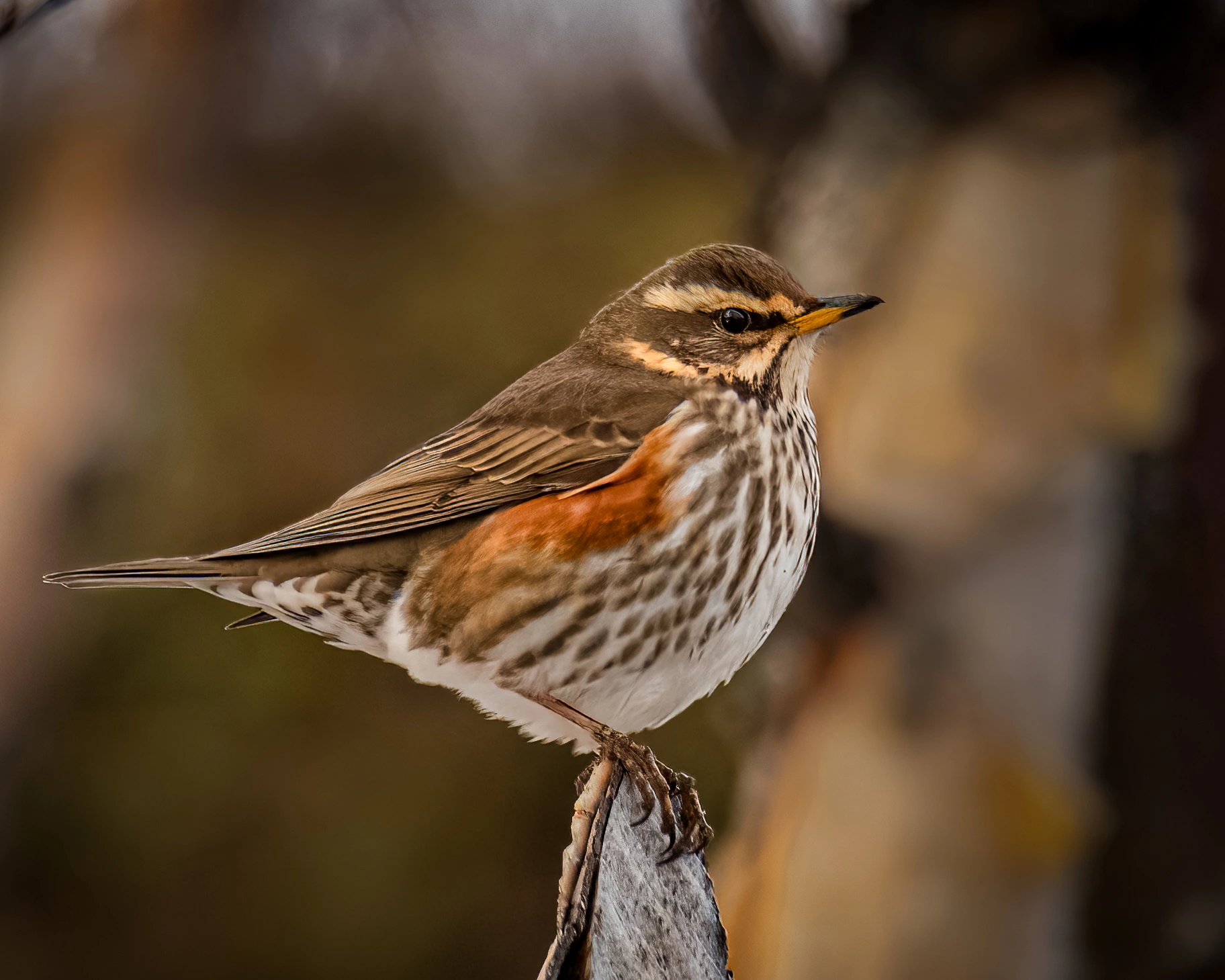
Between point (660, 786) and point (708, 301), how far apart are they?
0.90m

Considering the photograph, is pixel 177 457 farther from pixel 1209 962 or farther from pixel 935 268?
pixel 1209 962

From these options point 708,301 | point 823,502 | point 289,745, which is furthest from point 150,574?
point 289,745

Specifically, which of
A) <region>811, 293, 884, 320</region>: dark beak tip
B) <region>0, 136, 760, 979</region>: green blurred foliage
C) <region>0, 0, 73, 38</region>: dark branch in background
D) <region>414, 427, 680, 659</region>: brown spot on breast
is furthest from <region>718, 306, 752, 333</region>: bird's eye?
<region>0, 136, 760, 979</region>: green blurred foliage

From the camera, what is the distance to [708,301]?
86.4 inches

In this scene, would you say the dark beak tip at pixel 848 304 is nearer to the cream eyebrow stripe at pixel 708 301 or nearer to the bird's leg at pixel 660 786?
the cream eyebrow stripe at pixel 708 301

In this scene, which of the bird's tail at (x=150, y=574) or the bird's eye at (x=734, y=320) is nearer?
the bird's tail at (x=150, y=574)

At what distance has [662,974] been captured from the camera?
1.60 metres

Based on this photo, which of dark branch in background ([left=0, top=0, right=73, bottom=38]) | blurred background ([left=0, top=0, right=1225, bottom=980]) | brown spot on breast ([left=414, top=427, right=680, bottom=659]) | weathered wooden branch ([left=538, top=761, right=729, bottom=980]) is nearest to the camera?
dark branch in background ([left=0, top=0, right=73, bottom=38])

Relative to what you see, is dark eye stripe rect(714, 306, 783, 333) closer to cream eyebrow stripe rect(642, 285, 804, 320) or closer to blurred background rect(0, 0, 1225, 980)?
cream eyebrow stripe rect(642, 285, 804, 320)

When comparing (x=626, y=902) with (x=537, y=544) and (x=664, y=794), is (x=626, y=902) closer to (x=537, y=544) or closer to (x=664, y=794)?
(x=664, y=794)

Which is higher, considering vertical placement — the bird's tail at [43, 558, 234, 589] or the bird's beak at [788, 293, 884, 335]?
the bird's tail at [43, 558, 234, 589]

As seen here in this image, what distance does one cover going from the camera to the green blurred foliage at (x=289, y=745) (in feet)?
12.2

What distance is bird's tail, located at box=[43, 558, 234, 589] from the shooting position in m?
1.90

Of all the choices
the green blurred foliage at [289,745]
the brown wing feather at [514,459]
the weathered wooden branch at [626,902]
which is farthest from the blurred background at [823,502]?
the weathered wooden branch at [626,902]
